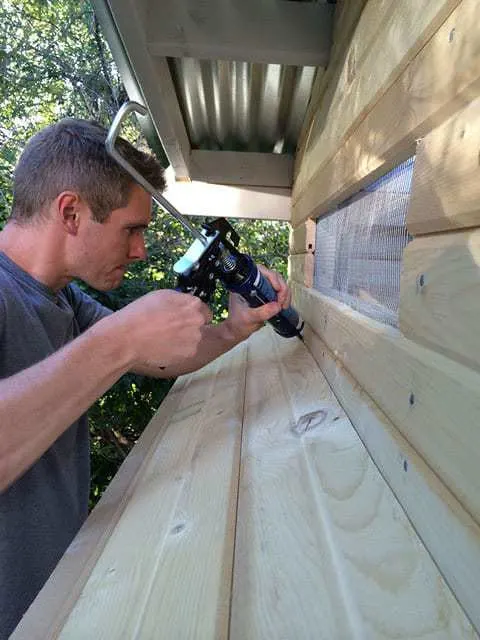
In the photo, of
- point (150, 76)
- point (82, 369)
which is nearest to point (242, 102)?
point (150, 76)

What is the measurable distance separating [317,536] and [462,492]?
0.94ft

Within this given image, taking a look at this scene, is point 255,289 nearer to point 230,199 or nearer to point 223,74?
point 223,74

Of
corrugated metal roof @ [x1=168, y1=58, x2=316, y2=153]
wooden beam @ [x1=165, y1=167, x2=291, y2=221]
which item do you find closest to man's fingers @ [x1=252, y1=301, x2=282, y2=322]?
corrugated metal roof @ [x1=168, y1=58, x2=316, y2=153]

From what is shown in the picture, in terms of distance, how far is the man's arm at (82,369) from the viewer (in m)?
1.09

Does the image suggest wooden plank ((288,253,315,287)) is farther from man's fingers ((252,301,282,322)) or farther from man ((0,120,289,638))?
man ((0,120,289,638))

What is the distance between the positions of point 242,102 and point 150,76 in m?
1.00

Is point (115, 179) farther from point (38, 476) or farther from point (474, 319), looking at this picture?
point (474, 319)

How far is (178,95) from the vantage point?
8.90ft

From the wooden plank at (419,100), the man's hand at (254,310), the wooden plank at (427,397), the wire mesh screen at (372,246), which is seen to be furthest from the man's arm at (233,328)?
the wooden plank at (427,397)

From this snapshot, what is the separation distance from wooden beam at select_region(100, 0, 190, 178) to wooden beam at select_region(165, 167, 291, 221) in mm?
531

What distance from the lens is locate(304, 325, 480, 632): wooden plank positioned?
0.64 metres

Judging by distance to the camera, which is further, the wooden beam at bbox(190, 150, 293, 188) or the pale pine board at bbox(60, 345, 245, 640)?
the wooden beam at bbox(190, 150, 293, 188)

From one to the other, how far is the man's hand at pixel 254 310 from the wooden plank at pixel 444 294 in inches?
39.5

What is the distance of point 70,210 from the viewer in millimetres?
1554
